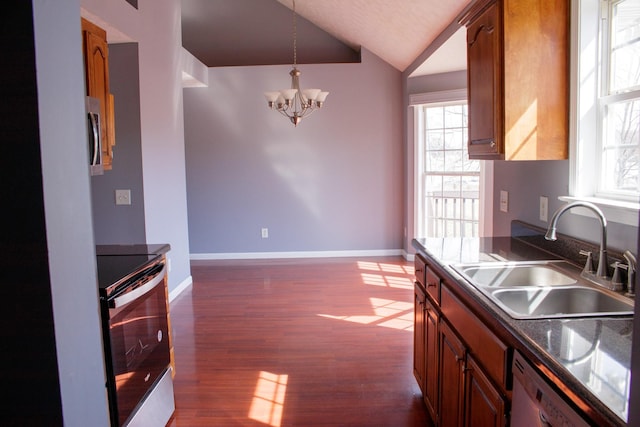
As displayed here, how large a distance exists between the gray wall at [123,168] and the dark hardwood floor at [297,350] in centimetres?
92

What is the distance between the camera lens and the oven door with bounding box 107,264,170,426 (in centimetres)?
193

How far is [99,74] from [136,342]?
1.48m

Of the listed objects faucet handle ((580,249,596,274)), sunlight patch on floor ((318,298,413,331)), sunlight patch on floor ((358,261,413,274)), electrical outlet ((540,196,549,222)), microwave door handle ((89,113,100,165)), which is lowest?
sunlight patch on floor ((318,298,413,331))

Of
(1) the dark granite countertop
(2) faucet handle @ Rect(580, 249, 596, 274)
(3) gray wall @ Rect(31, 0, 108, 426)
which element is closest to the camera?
(1) the dark granite countertop

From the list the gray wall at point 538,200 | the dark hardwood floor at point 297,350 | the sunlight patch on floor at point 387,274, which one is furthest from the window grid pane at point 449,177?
the gray wall at point 538,200

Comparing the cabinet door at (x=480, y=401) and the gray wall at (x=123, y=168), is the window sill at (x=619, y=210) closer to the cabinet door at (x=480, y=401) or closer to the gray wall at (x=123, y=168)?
the cabinet door at (x=480, y=401)

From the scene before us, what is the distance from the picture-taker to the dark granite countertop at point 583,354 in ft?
3.24

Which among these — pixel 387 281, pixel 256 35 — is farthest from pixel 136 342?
pixel 256 35

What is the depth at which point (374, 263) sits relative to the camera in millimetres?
6098

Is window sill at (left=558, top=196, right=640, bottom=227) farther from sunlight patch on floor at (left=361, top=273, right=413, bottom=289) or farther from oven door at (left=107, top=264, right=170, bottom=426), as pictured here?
sunlight patch on floor at (left=361, top=273, right=413, bottom=289)

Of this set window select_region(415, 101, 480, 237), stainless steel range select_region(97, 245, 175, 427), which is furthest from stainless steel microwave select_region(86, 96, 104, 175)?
window select_region(415, 101, 480, 237)

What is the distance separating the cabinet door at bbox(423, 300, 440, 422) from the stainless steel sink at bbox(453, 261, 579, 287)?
26 cm

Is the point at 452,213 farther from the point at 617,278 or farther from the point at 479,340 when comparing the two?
the point at 479,340

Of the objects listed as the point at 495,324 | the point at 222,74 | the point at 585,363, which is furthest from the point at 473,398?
the point at 222,74
